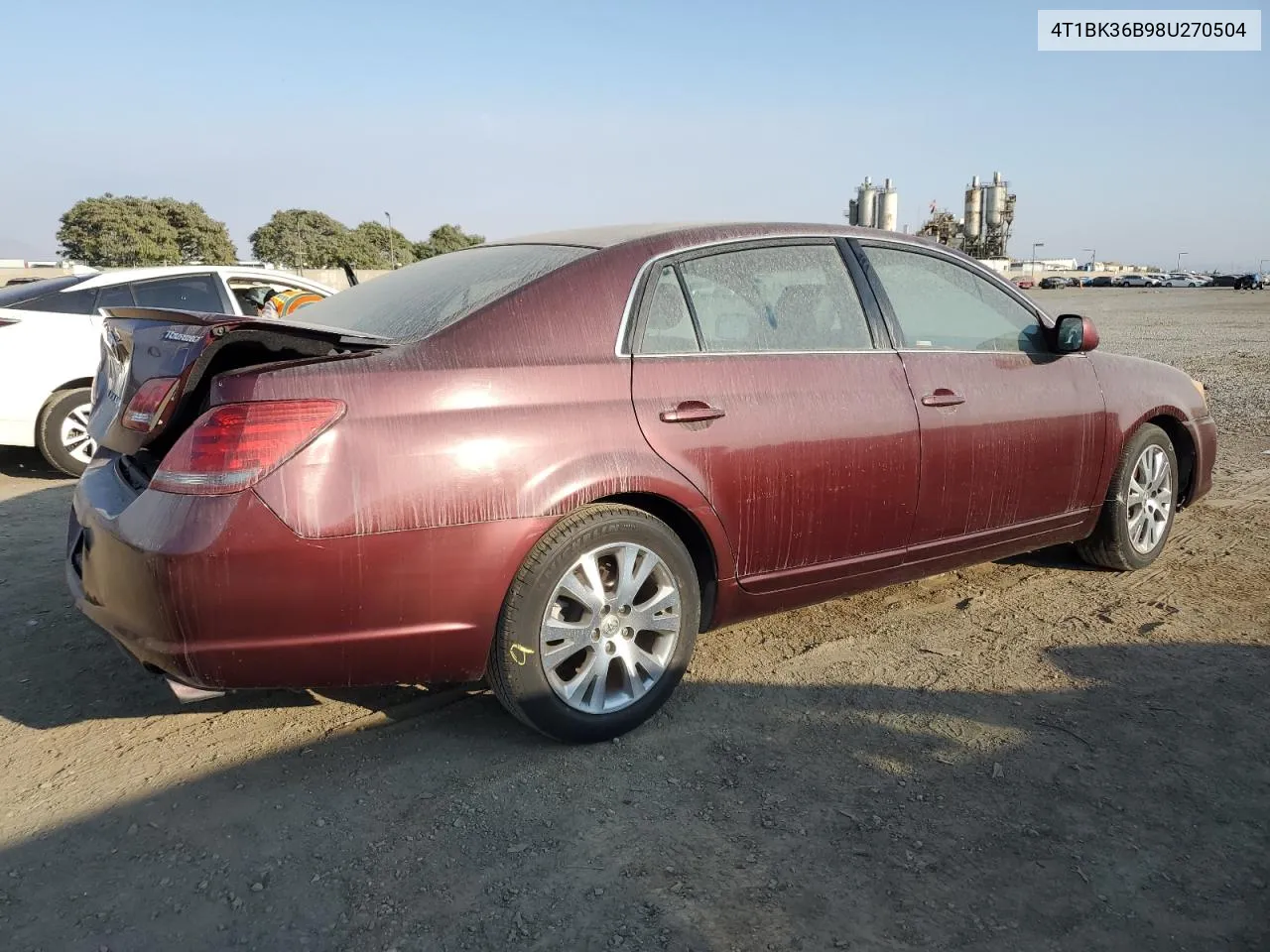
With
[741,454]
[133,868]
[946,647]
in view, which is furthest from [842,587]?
[133,868]

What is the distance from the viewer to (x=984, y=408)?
3.84 metres

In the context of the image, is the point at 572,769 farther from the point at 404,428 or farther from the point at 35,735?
the point at 35,735

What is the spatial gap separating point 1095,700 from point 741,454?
56.9 inches

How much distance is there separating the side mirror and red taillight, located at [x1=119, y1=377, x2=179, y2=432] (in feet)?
11.2

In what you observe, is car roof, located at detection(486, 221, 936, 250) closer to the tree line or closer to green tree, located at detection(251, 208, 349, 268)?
the tree line

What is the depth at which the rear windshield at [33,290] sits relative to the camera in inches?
267

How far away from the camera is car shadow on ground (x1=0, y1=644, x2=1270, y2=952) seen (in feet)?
7.13

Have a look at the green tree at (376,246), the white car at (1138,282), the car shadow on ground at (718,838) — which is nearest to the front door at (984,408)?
the car shadow on ground at (718,838)

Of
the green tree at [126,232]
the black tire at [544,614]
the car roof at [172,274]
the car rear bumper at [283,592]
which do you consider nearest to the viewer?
the car rear bumper at [283,592]

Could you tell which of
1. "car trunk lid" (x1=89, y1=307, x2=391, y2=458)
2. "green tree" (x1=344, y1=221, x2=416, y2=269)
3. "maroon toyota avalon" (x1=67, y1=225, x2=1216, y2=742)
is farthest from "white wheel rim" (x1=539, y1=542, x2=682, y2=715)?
"green tree" (x1=344, y1=221, x2=416, y2=269)

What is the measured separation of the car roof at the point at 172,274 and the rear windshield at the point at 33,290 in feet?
0.35

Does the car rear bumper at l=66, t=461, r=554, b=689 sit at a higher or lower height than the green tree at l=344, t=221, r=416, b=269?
lower

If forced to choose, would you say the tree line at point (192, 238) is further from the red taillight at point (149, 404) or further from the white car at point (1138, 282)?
the white car at point (1138, 282)

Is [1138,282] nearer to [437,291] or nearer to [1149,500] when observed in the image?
[1149,500]
